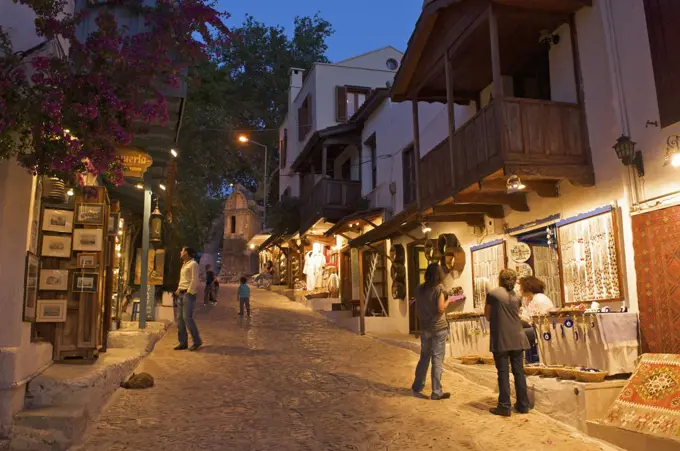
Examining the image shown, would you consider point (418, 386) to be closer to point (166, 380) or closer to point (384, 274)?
point (166, 380)

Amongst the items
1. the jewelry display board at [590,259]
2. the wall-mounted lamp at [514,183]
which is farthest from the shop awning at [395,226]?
the jewelry display board at [590,259]

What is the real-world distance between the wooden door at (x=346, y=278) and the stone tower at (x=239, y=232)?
25784 millimetres

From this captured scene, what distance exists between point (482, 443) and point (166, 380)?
5.01m

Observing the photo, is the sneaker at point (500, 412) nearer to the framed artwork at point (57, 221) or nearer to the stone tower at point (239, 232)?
the framed artwork at point (57, 221)

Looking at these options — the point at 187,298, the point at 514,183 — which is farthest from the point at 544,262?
the point at 187,298

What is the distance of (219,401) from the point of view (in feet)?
25.4

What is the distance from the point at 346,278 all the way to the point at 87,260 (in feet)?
48.9

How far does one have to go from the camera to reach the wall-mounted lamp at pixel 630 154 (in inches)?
308

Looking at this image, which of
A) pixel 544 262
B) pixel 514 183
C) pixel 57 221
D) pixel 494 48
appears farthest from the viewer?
pixel 544 262

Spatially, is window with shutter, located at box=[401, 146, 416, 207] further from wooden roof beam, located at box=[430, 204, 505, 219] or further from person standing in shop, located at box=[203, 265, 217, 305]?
person standing in shop, located at box=[203, 265, 217, 305]

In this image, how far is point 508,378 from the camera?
281 inches

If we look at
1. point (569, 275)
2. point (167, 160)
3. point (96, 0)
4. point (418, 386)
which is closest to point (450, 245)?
point (569, 275)

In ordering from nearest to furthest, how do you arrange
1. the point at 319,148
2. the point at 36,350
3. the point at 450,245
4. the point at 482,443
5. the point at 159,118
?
the point at 159,118 → the point at 482,443 → the point at 36,350 → the point at 450,245 → the point at 319,148

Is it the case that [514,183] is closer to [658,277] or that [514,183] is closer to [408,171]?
[658,277]
